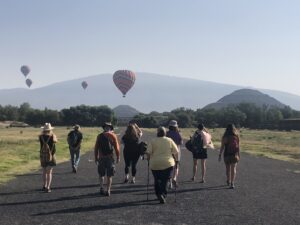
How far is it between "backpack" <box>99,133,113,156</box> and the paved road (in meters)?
1.35

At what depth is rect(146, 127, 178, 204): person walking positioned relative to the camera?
13.5 metres

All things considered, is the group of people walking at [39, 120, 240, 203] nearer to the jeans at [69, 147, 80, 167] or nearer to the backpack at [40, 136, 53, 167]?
the backpack at [40, 136, 53, 167]

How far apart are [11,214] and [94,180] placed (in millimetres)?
7388

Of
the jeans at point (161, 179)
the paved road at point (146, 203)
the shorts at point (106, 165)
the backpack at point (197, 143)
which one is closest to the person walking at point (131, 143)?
the paved road at point (146, 203)

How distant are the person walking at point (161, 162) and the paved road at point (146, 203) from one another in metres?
0.43

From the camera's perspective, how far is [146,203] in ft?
44.5

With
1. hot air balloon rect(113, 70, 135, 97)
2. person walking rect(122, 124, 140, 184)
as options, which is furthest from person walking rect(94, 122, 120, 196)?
hot air balloon rect(113, 70, 135, 97)

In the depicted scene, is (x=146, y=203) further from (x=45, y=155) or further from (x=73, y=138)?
(x=73, y=138)

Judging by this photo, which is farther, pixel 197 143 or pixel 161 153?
pixel 197 143

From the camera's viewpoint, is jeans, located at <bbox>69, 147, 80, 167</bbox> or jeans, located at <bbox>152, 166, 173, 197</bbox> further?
jeans, located at <bbox>69, 147, 80, 167</bbox>

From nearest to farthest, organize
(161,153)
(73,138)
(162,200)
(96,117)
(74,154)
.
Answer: (162,200) < (161,153) < (73,138) < (74,154) < (96,117)

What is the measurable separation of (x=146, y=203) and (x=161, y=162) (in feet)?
3.98

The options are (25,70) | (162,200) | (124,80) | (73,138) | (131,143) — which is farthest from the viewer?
(25,70)

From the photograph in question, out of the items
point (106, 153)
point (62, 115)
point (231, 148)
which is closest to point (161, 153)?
point (106, 153)
